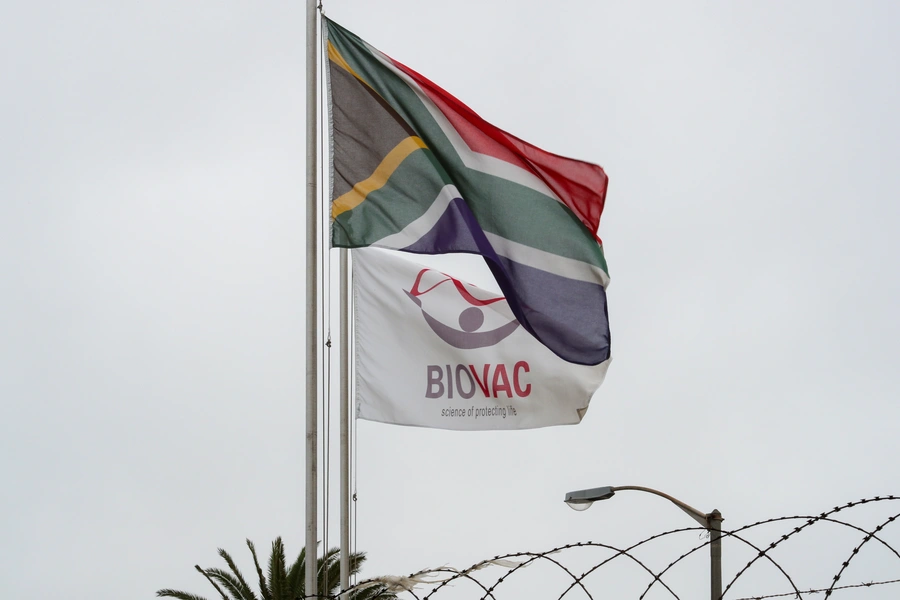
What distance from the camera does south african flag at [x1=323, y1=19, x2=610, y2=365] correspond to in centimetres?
1099

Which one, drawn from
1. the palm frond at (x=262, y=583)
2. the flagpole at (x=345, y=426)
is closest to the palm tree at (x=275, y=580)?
the palm frond at (x=262, y=583)

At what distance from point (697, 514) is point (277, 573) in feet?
49.5

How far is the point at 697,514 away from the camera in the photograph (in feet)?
39.2

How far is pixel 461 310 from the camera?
41.1ft

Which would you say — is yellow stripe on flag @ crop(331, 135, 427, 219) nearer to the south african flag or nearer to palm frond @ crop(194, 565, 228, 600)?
the south african flag

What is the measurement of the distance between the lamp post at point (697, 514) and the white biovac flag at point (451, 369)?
912mm

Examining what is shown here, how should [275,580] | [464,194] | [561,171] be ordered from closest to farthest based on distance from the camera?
1. [464,194]
2. [561,171]
3. [275,580]

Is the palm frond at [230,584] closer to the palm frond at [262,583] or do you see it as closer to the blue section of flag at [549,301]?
the palm frond at [262,583]

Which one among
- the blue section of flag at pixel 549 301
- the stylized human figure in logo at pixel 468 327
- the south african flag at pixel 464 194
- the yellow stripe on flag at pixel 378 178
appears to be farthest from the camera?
the stylized human figure in logo at pixel 468 327

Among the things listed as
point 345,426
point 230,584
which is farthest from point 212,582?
point 345,426

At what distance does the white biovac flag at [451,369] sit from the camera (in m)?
12.1

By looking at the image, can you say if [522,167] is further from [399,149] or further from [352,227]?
[352,227]

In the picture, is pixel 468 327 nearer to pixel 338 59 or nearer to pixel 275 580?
pixel 338 59

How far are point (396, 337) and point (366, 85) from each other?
2701 millimetres
